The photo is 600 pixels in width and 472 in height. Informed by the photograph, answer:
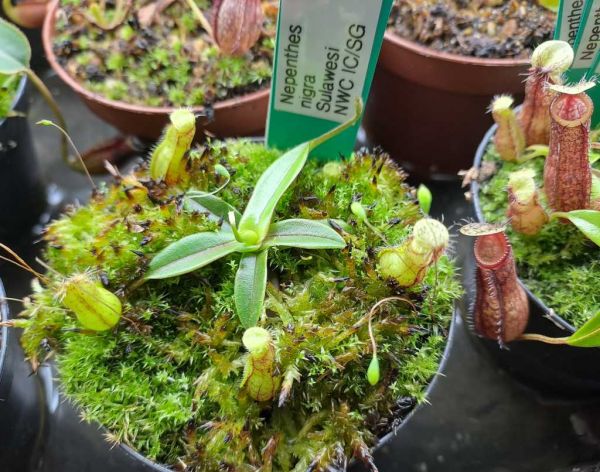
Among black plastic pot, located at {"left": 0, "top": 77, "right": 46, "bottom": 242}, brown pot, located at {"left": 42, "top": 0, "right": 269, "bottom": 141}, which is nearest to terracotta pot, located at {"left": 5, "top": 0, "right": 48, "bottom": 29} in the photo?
brown pot, located at {"left": 42, "top": 0, "right": 269, "bottom": 141}

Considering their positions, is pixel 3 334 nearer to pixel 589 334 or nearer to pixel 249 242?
pixel 249 242

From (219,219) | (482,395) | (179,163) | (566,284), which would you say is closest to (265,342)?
(219,219)

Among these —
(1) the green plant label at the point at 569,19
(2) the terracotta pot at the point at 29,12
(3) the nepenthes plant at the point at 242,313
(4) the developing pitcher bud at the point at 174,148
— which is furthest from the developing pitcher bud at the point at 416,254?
(2) the terracotta pot at the point at 29,12

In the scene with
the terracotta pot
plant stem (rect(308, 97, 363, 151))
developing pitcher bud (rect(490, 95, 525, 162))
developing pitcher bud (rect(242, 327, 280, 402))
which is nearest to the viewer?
developing pitcher bud (rect(242, 327, 280, 402))

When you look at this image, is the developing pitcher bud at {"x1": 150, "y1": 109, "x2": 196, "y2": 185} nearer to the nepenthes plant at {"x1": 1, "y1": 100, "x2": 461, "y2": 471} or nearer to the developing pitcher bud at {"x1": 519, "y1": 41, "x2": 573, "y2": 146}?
the nepenthes plant at {"x1": 1, "y1": 100, "x2": 461, "y2": 471}

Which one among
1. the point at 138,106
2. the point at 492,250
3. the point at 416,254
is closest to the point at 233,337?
the point at 416,254

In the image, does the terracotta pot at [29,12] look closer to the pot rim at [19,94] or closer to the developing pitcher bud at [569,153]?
the pot rim at [19,94]

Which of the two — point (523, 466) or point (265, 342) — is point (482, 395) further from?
point (265, 342)
